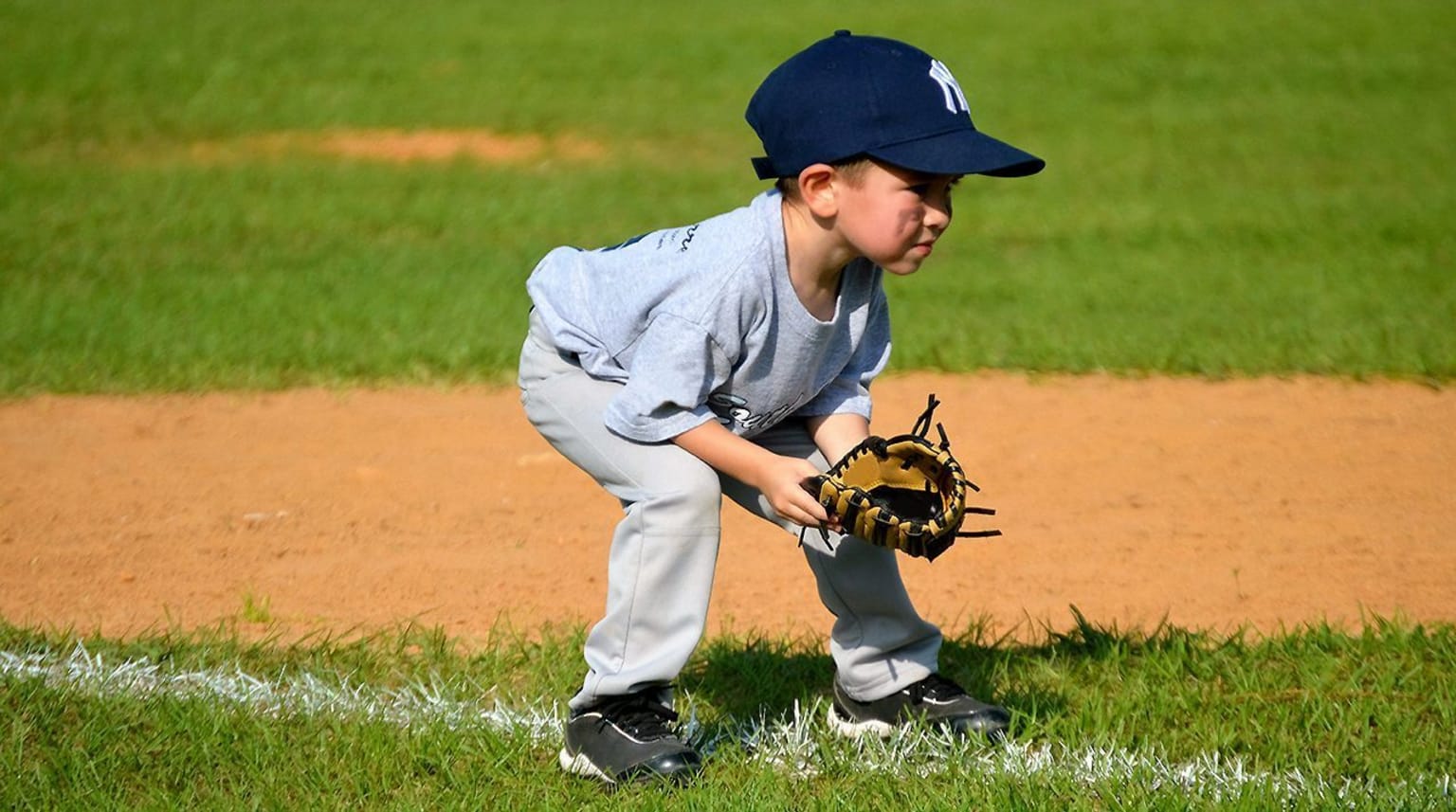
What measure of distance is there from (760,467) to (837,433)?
0.41 meters

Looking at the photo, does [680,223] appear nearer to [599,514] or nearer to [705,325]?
[599,514]

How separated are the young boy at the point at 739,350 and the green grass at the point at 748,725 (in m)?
0.17

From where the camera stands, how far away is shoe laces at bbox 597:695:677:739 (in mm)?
3070

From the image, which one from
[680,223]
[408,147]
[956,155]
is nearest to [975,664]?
[956,155]

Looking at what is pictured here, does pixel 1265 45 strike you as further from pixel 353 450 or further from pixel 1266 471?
pixel 353 450

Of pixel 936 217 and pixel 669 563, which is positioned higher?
pixel 936 217

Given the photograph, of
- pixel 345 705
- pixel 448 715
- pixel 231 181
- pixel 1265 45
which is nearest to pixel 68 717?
pixel 345 705

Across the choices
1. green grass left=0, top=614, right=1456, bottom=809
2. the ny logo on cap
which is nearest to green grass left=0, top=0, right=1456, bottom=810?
green grass left=0, top=614, right=1456, bottom=809

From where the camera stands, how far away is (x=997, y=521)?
4.61 meters

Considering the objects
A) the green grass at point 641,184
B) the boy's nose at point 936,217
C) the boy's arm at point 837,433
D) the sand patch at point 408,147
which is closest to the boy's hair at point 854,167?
the boy's nose at point 936,217

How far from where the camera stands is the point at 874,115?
2.86 m

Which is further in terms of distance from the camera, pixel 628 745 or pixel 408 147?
pixel 408 147

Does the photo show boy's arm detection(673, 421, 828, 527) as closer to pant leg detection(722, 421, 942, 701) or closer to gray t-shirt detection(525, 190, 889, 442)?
gray t-shirt detection(525, 190, 889, 442)

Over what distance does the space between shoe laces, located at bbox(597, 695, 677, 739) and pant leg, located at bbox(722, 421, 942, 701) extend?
1.34 feet
